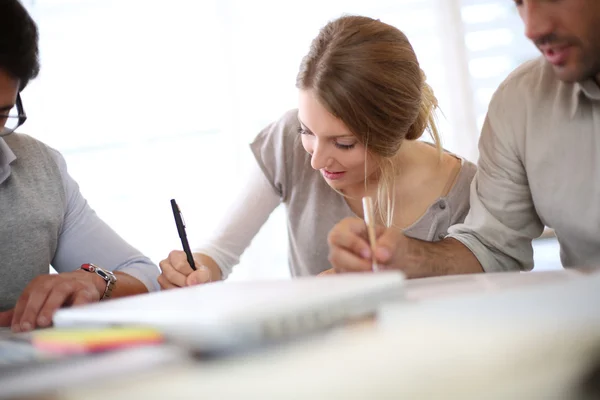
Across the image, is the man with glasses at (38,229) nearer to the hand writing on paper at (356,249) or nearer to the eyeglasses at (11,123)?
the eyeglasses at (11,123)

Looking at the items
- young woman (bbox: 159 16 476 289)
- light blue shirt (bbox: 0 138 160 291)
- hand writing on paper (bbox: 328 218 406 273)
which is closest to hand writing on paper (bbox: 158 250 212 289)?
young woman (bbox: 159 16 476 289)

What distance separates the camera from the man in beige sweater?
1032 mm

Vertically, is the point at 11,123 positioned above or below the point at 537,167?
above

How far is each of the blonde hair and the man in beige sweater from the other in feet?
0.58

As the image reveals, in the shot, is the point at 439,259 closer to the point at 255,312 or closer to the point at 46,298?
the point at 46,298

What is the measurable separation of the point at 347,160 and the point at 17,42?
628mm

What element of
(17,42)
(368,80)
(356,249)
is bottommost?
(356,249)

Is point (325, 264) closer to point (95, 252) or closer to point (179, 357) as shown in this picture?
point (95, 252)

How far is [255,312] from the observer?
38 centimetres

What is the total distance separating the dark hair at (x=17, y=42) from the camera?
1.01m

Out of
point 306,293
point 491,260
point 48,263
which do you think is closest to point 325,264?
point 491,260

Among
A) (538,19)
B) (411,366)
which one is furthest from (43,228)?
(411,366)

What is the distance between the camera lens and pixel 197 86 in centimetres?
282

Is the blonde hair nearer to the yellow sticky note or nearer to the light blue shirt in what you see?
the light blue shirt
